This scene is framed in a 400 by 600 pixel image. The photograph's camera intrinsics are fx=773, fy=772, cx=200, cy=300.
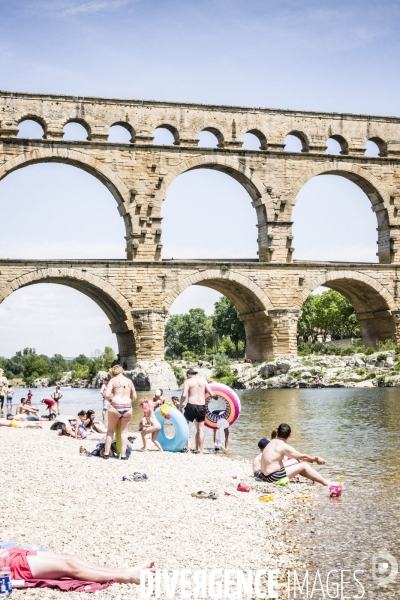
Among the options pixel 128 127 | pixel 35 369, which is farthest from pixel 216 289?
pixel 35 369

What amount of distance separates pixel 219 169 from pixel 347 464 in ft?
86.4

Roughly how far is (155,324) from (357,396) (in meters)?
10.9

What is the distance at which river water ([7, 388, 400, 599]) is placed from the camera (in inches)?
279

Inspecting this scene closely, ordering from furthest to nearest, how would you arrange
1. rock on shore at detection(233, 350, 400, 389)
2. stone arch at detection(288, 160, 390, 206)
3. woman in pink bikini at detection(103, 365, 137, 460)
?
stone arch at detection(288, 160, 390, 206) → rock on shore at detection(233, 350, 400, 389) → woman in pink bikini at detection(103, 365, 137, 460)

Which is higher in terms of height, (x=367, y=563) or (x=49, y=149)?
(x=49, y=149)

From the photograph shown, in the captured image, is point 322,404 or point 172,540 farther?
point 322,404

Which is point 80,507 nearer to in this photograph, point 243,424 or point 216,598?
point 216,598

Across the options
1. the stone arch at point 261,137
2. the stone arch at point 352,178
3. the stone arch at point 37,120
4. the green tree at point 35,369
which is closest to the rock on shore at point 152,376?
the stone arch at point 352,178

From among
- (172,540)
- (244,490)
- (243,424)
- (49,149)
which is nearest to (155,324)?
(49,149)

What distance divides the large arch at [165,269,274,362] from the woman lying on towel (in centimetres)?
2896

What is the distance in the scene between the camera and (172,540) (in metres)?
7.16

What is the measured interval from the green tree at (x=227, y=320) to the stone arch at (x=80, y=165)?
42671 mm

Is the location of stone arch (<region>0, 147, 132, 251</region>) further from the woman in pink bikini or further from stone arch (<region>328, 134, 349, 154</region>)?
the woman in pink bikini

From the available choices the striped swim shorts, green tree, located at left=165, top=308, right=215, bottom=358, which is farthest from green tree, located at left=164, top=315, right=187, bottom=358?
the striped swim shorts
